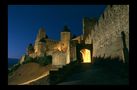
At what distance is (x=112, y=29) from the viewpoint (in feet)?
49.3

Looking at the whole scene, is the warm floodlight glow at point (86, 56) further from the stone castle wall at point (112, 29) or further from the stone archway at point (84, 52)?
the stone castle wall at point (112, 29)

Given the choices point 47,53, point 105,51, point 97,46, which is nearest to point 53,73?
point 105,51

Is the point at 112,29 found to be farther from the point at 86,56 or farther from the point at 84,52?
the point at 84,52

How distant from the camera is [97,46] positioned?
762 inches

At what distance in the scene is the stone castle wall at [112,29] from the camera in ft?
42.0

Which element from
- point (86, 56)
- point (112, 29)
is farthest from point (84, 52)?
point (112, 29)

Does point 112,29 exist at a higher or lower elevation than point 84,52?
higher

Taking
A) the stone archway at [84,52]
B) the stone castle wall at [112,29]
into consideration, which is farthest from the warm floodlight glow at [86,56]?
the stone castle wall at [112,29]

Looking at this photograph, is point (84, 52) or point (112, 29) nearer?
point (112, 29)

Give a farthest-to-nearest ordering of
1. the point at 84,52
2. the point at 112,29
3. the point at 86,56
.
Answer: the point at 84,52 → the point at 86,56 → the point at 112,29

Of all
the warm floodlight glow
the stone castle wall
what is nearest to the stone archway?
→ the warm floodlight glow
